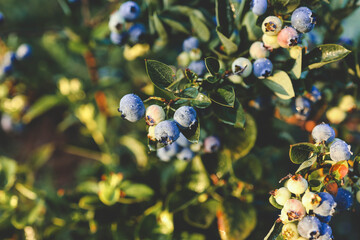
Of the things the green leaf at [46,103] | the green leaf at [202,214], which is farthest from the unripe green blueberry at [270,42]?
the green leaf at [46,103]

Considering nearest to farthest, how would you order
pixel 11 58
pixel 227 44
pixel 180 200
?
pixel 227 44 < pixel 180 200 < pixel 11 58

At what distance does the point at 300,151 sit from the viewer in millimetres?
800

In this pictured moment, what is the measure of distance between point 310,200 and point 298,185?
41mm

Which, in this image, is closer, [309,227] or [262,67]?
[309,227]

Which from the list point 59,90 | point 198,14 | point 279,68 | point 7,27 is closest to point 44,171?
point 59,90

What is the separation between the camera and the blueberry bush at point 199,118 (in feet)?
2.61

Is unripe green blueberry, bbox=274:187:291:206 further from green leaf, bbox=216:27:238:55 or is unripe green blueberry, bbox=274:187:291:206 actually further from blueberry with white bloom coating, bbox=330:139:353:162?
green leaf, bbox=216:27:238:55

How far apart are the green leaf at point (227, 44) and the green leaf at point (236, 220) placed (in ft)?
1.84

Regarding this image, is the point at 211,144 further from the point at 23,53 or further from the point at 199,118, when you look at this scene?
the point at 23,53

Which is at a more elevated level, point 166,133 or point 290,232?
point 166,133

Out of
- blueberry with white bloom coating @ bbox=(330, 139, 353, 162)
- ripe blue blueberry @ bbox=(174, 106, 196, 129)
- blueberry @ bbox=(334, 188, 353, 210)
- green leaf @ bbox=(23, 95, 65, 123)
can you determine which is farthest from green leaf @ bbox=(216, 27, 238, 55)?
green leaf @ bbox=(23, 95, 65, 123)

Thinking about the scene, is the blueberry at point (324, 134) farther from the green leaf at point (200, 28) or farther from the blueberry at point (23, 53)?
the blueberry at point (23, 53)

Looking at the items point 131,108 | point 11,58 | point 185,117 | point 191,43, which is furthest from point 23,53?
point 185,117

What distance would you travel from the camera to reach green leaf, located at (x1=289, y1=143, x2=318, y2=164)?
0.79m
